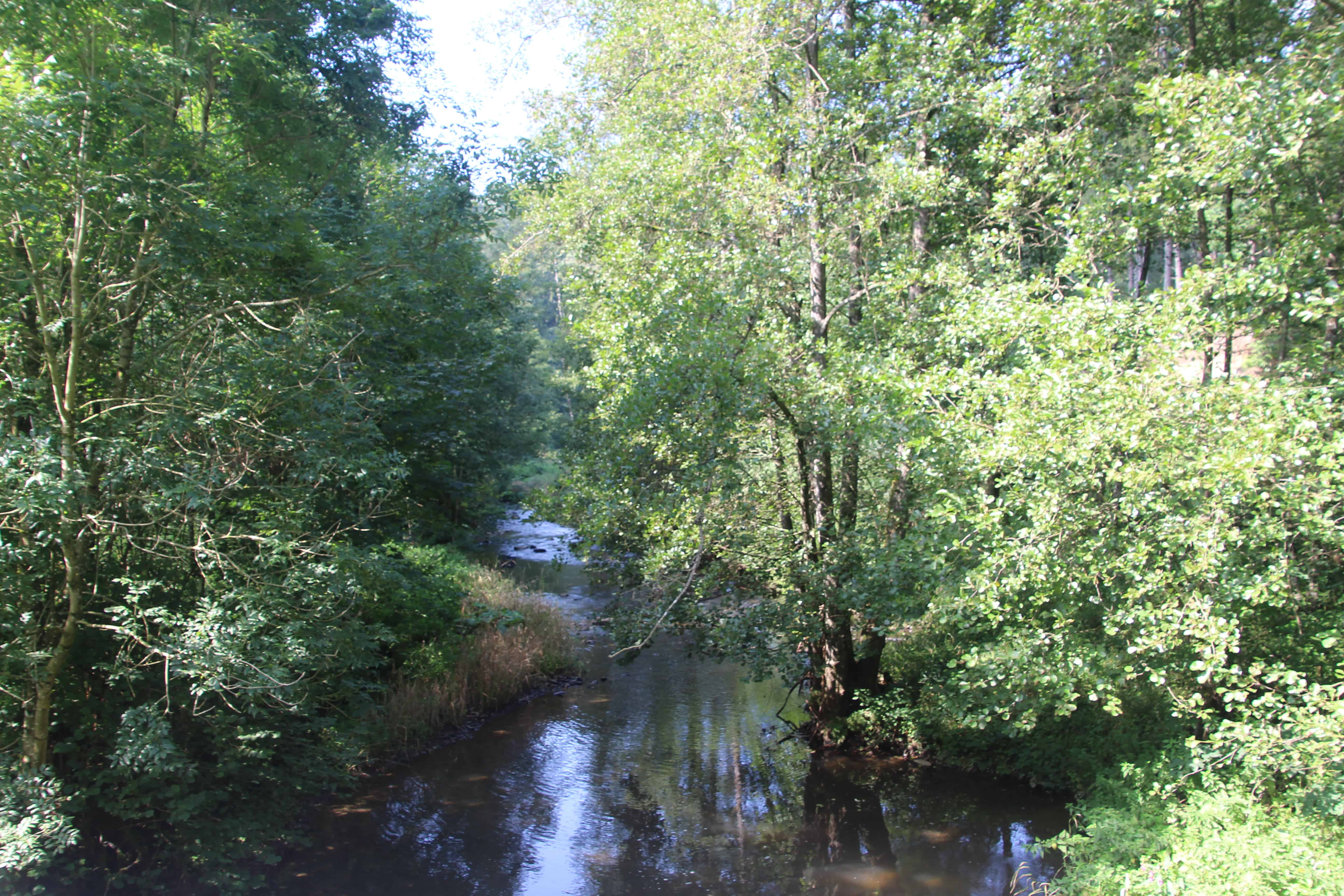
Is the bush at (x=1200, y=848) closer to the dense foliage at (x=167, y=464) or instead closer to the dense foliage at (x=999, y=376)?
the dense foliage at (x=999, y=376)

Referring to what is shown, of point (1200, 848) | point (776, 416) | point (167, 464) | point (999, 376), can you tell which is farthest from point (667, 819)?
point (167, 464)

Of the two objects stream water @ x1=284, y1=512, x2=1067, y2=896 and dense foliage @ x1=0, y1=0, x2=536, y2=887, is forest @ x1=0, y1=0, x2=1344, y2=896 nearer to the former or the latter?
dense foliage @ x1=0, y1=0, x2=536, y2=887

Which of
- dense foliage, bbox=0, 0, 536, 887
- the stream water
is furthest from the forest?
the stream water

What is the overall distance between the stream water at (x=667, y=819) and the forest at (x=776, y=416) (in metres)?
0.61

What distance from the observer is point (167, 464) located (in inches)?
237

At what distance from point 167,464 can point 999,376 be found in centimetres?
704

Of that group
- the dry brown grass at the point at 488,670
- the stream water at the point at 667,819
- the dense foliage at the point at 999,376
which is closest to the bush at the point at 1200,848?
the dense foliage at the point at 999,376

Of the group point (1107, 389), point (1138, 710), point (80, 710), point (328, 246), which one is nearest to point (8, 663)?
point (80, 710)

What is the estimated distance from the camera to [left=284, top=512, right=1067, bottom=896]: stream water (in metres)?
8.17

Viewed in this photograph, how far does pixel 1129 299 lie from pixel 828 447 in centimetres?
328

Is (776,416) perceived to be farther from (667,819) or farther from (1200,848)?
(1200,848)

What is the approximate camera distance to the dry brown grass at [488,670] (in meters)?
11.1

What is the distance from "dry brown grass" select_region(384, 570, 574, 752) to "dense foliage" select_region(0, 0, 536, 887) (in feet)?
9.19

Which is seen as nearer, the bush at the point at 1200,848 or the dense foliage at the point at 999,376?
the bush at the point at 1200,848
